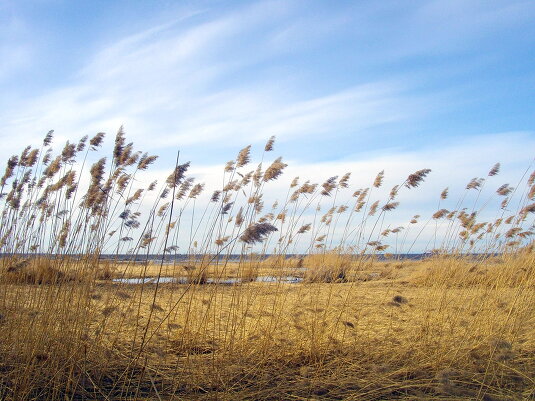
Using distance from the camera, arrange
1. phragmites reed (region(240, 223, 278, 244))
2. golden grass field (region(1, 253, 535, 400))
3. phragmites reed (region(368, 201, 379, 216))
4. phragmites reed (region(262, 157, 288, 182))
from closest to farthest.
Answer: phragmites reed (region(240, 223, 278, 244)) → golden grass field (region(1, 253, 535, 400)) → phragmites reed (region(262, 157, 288, 182)) → phragmites reed (region(368, 201, 379, 216))

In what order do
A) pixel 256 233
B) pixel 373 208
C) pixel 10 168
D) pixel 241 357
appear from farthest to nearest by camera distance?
pixel 373 208 → pixel 10 168 → pixel 241 357 → pixel 256 233

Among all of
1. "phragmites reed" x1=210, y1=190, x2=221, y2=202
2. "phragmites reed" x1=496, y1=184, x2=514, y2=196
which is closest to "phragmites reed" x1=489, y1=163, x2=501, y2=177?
"phragmites reed" x1=496, y1=184, x2=514, y2=196

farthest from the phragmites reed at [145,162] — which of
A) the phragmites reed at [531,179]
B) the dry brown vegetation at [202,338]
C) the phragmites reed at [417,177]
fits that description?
the phragmites reed at [531,179]

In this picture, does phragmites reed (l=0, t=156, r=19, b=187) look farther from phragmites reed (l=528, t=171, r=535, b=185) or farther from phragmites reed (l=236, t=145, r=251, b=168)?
phragmites reed (l=528, t=171, r=535, b=185)

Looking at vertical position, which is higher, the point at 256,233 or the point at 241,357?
the point at 256,233

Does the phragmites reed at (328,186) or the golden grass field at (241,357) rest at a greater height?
the phragmites reed at (328,186)

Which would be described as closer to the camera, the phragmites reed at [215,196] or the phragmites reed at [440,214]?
the phragmites reed at [215,196]

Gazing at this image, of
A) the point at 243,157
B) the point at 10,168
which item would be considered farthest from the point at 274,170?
the point at 10,168

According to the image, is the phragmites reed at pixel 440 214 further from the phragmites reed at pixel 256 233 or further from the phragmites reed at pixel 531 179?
the phragmites reed at pixel 256 233

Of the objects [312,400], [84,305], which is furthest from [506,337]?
[84,305]

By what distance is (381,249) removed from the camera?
5391mm

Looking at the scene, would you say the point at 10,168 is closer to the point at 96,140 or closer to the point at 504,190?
the point at 96,140

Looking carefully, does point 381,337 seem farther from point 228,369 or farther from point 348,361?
point 228,369

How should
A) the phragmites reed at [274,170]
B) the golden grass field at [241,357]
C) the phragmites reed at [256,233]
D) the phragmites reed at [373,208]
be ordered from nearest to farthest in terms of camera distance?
the phragmites reed at [256,233] < the golden grass field at [241,357] < the phragmites reed at [274,170] < the phragmites reed at [373,208]
